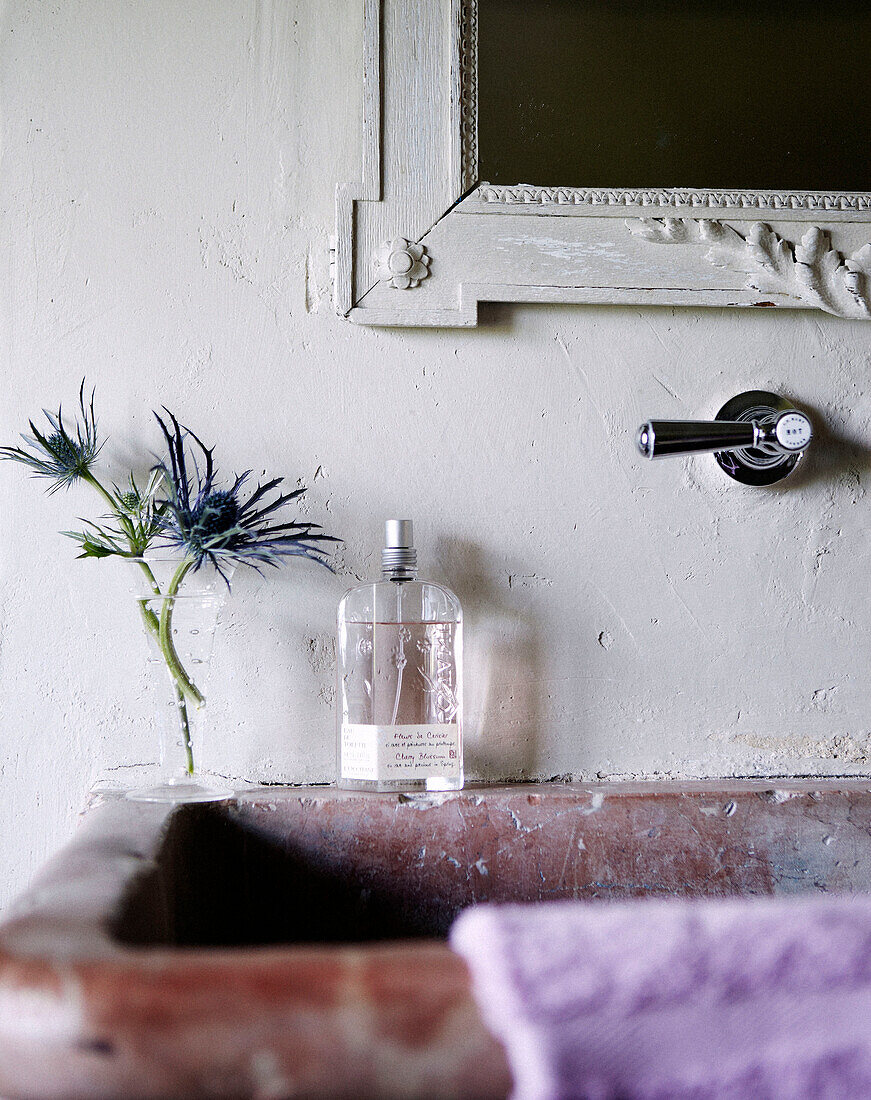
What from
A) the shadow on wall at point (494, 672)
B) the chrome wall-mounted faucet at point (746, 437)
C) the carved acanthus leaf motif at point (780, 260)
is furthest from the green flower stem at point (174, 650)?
the carved acanthus leaf motif at point (780, 260)

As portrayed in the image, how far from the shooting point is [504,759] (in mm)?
711

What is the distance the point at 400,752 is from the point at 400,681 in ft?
0.18

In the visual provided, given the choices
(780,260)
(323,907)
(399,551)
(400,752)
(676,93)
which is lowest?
(323,907)

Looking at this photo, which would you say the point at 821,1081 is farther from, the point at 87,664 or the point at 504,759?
the point at 87,664

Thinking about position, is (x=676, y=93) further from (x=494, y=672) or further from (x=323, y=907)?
(x=323, y=907)

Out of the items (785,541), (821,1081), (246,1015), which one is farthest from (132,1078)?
(785,541)

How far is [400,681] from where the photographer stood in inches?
26.0

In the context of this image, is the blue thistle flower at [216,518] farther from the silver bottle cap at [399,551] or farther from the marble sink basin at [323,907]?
the marble sink basin at [323,907]

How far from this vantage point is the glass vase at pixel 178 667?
2.07 ft

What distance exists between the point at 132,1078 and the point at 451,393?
57 cm

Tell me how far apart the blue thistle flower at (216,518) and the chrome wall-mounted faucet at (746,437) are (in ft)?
0.88

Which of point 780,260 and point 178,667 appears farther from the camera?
point 780,260

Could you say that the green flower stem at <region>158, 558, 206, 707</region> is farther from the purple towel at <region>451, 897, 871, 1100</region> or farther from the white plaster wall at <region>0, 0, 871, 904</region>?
the purple towel at <region>451, 897, 871, 1100</region>

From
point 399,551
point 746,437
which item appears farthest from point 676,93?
point 399,551
